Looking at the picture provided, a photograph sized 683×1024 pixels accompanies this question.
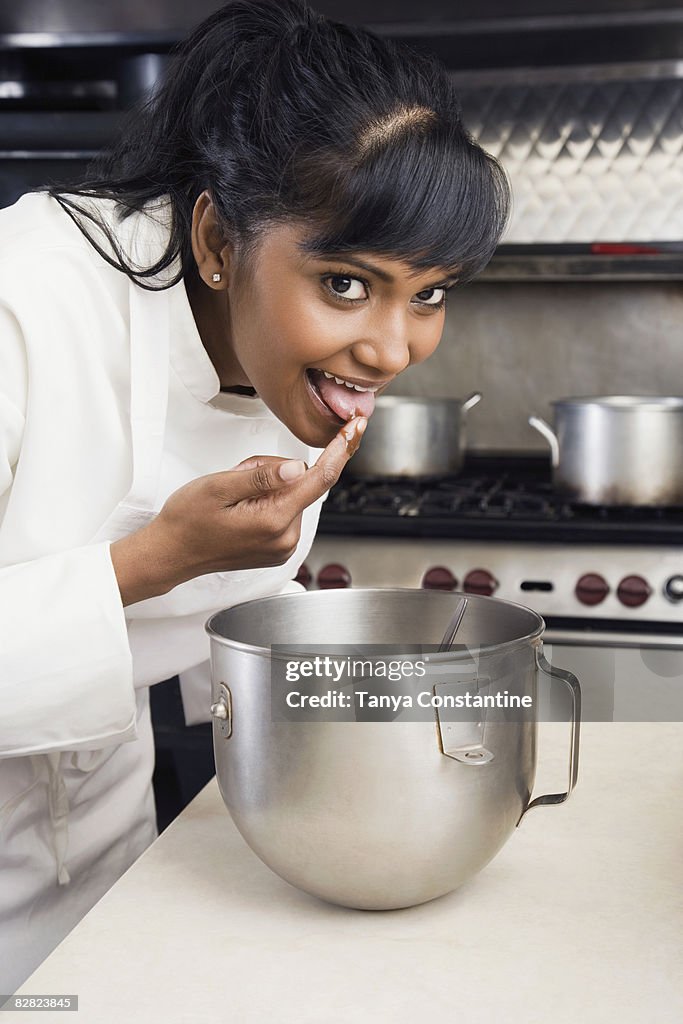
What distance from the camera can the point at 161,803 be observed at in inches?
72.1

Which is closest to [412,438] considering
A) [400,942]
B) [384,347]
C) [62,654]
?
[384,347]

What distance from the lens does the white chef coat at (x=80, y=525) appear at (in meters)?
0.85

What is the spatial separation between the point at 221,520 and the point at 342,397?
19 cm

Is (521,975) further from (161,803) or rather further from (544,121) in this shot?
(544,121)

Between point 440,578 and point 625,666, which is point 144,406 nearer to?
point 440,578

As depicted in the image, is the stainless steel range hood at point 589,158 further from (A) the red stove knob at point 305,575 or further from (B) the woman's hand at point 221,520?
(B) the woman's hand at point 221,520

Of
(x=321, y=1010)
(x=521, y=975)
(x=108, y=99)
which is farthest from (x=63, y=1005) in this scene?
(x=108, y=99)

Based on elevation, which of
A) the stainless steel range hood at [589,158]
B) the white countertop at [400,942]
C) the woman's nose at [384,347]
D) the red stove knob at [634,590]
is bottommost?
the red stove knob at [634,590]

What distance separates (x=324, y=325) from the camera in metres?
0.92

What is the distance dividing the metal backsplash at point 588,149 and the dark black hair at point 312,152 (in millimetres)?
1547

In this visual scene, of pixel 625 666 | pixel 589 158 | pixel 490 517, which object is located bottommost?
pixel 625 666

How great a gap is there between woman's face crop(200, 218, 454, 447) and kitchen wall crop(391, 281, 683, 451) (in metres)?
1.85

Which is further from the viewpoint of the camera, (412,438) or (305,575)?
(412,438)

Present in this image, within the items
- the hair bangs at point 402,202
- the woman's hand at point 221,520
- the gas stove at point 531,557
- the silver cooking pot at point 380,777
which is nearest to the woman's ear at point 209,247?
the hair bangs at point 402,202
